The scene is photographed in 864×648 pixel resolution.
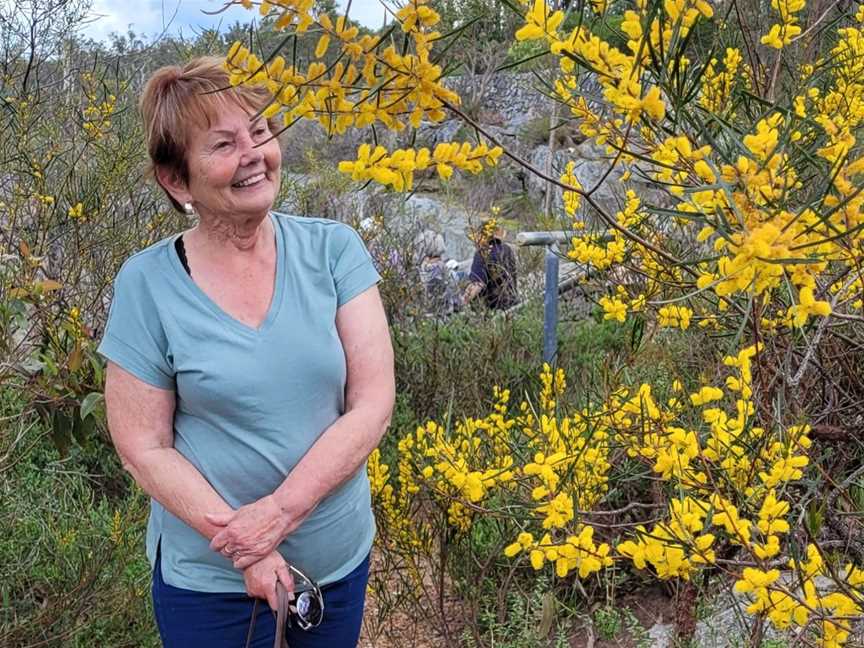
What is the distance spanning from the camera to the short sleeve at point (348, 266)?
72.0 inches

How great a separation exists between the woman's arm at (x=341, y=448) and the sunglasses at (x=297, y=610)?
10cm

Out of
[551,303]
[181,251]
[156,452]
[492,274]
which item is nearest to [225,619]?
[156,452]

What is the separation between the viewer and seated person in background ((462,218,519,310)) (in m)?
6.29

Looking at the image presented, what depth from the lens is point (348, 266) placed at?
1842 millimetres

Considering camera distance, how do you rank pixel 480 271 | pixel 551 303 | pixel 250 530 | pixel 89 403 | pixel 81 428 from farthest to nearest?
pixel 480 271 < pixel 551 303 < pixel 81 428 < pixel 89 403 < pixel 250 530

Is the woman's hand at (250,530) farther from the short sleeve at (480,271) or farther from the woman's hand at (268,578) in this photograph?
the short sleeve at (480,271)

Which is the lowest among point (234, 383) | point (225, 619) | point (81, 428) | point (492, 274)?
point (492, 274)

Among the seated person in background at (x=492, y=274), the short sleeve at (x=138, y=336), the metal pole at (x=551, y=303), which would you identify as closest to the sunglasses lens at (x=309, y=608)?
the short sleeve at (x=138, y=336)

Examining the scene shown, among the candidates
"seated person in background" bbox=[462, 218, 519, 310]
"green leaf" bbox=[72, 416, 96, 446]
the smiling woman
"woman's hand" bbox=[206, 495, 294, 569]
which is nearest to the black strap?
the smiling woman

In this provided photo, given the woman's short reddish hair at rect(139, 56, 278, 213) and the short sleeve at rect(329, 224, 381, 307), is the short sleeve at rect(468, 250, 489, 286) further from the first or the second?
the woman's short reddish hair at rect(139, 56, 278, 213)

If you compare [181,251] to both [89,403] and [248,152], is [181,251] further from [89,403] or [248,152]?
[89,403]

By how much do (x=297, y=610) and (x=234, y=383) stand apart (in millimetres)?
463

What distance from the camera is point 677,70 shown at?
1.13 metres

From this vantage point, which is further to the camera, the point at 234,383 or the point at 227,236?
the point at 227,236
